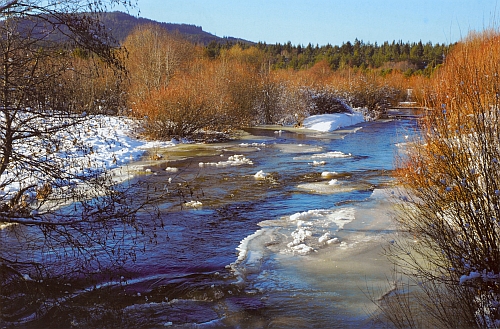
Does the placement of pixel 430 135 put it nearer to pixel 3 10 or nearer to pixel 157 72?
pixel 3 10

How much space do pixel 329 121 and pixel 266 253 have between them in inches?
1018

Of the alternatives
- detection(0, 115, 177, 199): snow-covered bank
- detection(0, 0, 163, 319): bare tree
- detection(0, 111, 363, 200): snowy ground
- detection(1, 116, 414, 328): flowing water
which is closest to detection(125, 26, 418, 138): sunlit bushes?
detection(0, 111, 363, 200): snowy ground

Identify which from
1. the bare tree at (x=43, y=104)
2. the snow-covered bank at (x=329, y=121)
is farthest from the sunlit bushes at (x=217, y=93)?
the bare tree at (x=43, y=104)

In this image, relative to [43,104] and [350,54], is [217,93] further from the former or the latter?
[350,54]

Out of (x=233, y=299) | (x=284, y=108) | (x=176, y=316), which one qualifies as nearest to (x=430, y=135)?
(x=233, y=299)

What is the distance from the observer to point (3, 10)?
5.32 meters

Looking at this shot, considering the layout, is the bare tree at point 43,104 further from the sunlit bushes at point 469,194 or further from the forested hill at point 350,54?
the forested hill at point 350,54

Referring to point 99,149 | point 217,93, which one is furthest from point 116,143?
point 217,93

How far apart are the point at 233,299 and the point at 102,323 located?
1822 millimetres

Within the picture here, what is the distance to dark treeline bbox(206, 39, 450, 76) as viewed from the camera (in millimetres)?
74750

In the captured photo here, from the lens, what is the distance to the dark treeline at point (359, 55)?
74750 mm

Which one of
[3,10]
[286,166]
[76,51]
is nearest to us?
[3,10]

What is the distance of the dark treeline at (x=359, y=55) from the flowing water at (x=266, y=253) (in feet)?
186

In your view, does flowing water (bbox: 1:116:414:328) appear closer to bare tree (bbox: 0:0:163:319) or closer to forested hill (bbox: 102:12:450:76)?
bare tree (bbox: 0:0:163:319)
